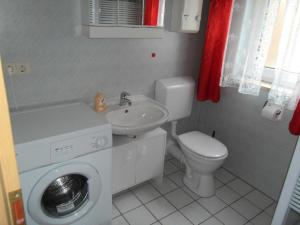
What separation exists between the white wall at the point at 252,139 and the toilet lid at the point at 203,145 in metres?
0.35

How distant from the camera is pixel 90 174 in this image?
1572mm

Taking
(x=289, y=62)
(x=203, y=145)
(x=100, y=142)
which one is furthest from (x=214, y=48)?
(x=100, y=142)

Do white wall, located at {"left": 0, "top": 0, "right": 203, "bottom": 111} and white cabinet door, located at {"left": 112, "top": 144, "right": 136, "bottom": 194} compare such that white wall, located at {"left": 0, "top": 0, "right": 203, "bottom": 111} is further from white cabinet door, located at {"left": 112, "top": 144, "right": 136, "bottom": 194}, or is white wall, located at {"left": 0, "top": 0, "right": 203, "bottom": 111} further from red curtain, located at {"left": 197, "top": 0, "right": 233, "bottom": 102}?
white cabinet door, located at {"left": 112, "top": 144, "right": 136, "bottom": 194}

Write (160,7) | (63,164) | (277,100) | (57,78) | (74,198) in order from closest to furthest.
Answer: (63,164), (74,198), (57,78), (277,100), (160,7)

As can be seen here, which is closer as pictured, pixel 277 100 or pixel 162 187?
pixel 277 100

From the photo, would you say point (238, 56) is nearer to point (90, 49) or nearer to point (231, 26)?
point (231, 26)

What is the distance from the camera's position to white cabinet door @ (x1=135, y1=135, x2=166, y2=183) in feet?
6.70

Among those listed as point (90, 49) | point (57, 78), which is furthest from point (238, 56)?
point (57, 78)

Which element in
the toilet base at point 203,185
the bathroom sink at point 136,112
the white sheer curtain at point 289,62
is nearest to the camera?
the white sheer curtain at point 289,62

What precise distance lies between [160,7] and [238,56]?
776 millimetres

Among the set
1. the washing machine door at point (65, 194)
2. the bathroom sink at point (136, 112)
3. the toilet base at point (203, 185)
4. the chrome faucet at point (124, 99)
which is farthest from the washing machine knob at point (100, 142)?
the toilet base at point (203, 185)

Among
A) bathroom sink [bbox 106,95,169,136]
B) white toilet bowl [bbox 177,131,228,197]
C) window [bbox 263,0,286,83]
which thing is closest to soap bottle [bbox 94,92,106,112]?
bathroom sink [bbox 106,95,169,136]

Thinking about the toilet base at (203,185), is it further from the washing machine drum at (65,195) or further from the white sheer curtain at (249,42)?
the washing machine drum at (65,195)

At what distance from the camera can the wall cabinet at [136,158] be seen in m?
1.93
